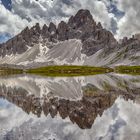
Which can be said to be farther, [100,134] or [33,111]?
[33,111]

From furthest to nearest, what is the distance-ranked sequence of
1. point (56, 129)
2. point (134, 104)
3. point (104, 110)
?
1. point (134, 104)
2. point (104, 110)
3. point (56, 129)

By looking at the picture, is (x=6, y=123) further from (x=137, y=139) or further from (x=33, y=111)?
(x=137, y=139)

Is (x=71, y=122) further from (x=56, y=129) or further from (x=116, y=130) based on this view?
(x=116, y=130)

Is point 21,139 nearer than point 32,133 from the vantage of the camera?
Yes

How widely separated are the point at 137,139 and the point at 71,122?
10.9 meters

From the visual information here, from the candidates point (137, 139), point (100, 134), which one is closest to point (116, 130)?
point (100, 134)

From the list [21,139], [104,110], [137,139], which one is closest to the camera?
[137,139]

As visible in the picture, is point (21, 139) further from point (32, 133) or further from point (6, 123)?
point (6, 123)

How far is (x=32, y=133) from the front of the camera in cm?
Answer: 2897

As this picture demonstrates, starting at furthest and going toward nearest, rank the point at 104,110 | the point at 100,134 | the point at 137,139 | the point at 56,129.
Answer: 1. the point at 104,110
2. the point at 56,129
3. the point at 100,134
4. the point at 137,139

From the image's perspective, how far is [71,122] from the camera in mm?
34812

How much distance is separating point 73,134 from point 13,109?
23962 mm

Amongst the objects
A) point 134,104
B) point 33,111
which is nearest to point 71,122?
point 33,111

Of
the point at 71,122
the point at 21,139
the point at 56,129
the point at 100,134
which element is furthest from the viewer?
the point at 71,122
